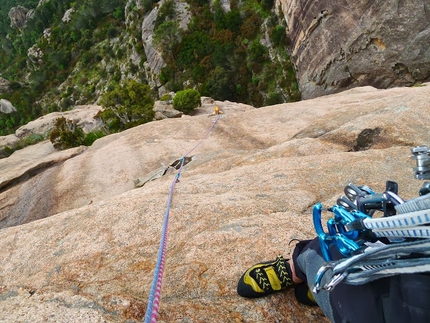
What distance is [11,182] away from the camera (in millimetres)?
13117

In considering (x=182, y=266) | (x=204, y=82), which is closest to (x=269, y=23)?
(x=204, y=82)

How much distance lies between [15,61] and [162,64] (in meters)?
64.0

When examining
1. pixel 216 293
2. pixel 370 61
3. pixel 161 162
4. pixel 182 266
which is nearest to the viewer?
pixel 216 293

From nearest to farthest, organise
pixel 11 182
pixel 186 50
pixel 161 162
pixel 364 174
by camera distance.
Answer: pixel 364 174, pixel 161 162, pixel 11 182, pixel 186 50

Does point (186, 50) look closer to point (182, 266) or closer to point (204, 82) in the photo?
point (204, 82)

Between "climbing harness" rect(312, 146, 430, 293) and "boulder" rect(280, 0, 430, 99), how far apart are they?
31092 millimetres

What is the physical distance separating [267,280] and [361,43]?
104ft

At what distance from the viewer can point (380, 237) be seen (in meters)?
1.80

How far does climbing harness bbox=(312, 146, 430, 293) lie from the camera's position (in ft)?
4.67

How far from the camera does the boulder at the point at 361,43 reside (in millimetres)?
26523

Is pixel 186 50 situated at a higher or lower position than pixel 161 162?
higher

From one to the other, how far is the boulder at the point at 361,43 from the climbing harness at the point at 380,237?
31092 millimetres

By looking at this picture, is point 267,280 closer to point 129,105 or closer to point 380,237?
point 380,237

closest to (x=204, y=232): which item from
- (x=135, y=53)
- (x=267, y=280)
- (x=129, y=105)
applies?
(x=267, y=280)
